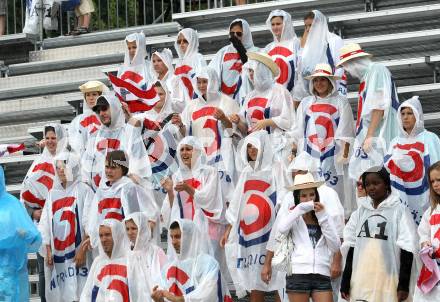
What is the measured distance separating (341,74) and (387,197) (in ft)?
11.9

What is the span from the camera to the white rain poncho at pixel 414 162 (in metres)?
14.9

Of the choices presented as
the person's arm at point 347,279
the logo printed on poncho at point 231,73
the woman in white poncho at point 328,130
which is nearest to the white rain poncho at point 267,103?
the woman in white poncho at point 328,130

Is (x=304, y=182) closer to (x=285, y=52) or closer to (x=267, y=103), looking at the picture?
(x=267, y=103)

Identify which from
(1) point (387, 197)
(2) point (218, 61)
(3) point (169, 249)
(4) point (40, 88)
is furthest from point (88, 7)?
(1) point (387, 197)

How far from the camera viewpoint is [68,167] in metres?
16.9

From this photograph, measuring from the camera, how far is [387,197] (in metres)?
13.4

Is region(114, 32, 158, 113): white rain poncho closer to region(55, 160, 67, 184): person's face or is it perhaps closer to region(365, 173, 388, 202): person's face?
region(55, 160, 67, 184): person's face

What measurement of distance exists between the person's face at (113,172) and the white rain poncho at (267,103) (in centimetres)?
127

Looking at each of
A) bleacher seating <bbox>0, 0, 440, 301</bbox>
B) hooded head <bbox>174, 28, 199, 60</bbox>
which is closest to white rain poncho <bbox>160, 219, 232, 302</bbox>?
bleacher seating <bbox>0, 0, 440, 301</bbox>

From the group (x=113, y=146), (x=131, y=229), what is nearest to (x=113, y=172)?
(x=113, y=146)

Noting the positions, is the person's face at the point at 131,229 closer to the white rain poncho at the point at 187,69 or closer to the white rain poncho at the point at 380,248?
the white rain poncho at the point at 380,248

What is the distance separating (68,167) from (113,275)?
195cm

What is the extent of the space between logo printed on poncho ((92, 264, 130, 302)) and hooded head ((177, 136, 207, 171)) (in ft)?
4.61

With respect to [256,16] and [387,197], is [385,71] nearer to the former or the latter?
[387,197]
